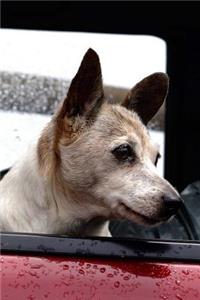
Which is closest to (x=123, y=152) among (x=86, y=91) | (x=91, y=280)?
(x=86, y=91)

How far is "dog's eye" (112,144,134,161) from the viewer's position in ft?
9.55

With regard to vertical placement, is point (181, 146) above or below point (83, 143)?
below

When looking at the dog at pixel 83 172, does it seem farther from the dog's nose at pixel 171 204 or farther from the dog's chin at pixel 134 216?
the dog's nose at pixel 171 204

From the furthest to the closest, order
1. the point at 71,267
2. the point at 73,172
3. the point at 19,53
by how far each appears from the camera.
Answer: the point at 19,53 < the point at 73,172 < the point at 71,267

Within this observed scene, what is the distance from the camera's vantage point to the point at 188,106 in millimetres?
4141

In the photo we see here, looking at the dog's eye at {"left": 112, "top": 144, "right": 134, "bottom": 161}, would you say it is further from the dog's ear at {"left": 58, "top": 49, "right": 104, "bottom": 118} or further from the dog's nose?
the dog's nose

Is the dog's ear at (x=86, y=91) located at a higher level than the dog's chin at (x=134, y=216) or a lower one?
higher

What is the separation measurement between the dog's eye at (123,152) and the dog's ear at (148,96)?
306 mm

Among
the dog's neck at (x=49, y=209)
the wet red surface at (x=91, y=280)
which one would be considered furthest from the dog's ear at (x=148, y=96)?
the wet red surface at (x=91, y=280)

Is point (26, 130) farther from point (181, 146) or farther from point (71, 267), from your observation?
point (71, 267)

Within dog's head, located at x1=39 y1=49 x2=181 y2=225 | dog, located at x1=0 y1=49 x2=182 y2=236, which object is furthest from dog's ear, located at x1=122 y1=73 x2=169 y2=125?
dog, located at x1=0 y1=49 x2=182 y2=236

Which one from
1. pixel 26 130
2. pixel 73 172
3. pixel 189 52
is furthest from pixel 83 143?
pixel 189 52

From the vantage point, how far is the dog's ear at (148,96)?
124 inches

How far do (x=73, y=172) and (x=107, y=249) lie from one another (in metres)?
0.73
